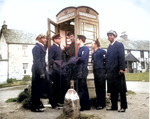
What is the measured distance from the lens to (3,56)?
4.04 metres

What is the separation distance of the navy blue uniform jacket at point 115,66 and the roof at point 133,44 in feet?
0.61

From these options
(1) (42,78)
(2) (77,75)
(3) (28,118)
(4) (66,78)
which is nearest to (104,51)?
(2) (77,75)

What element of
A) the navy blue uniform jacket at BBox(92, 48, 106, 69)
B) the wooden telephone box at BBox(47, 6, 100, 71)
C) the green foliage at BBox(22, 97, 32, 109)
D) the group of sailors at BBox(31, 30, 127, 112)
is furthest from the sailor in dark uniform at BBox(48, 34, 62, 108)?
the navy blue uniform jacket at BBox(92, 48, 106, 69)

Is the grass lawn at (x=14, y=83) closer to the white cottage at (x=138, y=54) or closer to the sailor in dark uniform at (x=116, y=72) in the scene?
the sailor in dark uniform at (x=116, y=72)

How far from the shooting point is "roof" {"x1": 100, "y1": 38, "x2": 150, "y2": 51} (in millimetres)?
4242

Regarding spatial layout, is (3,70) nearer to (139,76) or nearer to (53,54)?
(53,54)

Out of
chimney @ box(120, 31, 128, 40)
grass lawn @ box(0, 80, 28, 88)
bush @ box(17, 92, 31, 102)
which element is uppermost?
chimney @ box(120, 31, 128, 40)

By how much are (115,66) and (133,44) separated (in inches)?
47.8

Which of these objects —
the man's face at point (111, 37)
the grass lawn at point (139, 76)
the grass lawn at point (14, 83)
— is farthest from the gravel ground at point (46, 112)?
the man's face at point (111, 37)

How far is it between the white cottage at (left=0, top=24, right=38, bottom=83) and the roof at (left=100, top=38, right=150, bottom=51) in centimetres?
168

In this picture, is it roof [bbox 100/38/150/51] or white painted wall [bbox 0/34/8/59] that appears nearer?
white painted wall [bbox 0/34/8/59]

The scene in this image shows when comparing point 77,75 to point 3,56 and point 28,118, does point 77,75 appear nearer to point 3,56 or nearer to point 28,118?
point 28,118

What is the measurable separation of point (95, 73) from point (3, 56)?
2226 millimetres

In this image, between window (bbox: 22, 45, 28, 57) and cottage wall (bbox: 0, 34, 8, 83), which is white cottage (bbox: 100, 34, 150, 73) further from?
cottage wall (bbox: 0, 34, 8, 83)
